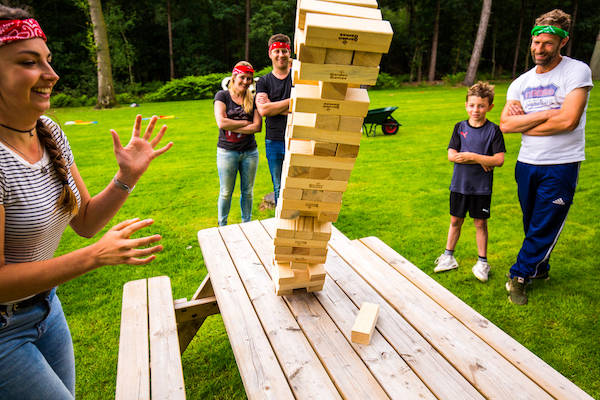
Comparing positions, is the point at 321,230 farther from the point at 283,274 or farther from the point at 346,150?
the point at 346,150

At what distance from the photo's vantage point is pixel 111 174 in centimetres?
773

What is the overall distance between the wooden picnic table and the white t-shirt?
183cm

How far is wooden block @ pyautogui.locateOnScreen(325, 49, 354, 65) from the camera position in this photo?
167 cm

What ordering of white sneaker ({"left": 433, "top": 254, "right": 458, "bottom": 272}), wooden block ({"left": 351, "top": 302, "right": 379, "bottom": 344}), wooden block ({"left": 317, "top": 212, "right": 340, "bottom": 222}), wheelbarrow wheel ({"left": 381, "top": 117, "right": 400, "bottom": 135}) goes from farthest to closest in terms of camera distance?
wheelbarrow wheel ({"left": 381, "top": 117, "right": 400, "bottom": 135}) < white sneaker ({"left": 433, "top": 254, "right": 458, "bottom": 272}) < wooden block ({"left": 317, "top": 212, "right": 340, "bottom": 222}) < wooden block ({"left": 351, "top": 302, "right": 379, "bottom": 344})

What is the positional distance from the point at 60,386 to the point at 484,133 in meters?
3.92

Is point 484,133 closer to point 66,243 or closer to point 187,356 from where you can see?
point 187,356

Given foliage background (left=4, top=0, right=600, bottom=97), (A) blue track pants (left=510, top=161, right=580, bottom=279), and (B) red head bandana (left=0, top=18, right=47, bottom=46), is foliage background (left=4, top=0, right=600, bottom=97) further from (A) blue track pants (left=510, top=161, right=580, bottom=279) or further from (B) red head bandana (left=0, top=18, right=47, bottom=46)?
(B) red head bandana (left=0, top=18, right=47, bottom=46)

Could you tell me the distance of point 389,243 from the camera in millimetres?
4910

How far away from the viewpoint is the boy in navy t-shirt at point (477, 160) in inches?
148

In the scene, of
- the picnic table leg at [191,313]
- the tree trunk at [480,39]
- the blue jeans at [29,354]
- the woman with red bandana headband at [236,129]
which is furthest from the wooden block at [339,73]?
the tree trunk at [480,39]

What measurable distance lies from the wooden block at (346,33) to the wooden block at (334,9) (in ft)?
0.24

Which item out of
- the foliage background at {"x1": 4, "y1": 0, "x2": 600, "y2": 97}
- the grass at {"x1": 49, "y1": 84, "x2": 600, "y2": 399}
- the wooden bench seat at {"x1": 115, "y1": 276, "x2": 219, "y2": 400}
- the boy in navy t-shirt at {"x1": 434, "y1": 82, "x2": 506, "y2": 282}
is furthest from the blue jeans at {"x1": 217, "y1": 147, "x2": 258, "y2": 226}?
the foliage background at {"x1": 4, "y1": 0, "x2": 600, "y2": 97}

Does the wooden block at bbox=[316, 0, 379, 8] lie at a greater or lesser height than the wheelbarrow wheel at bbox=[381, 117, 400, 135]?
greater

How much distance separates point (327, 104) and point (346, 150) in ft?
0.87
